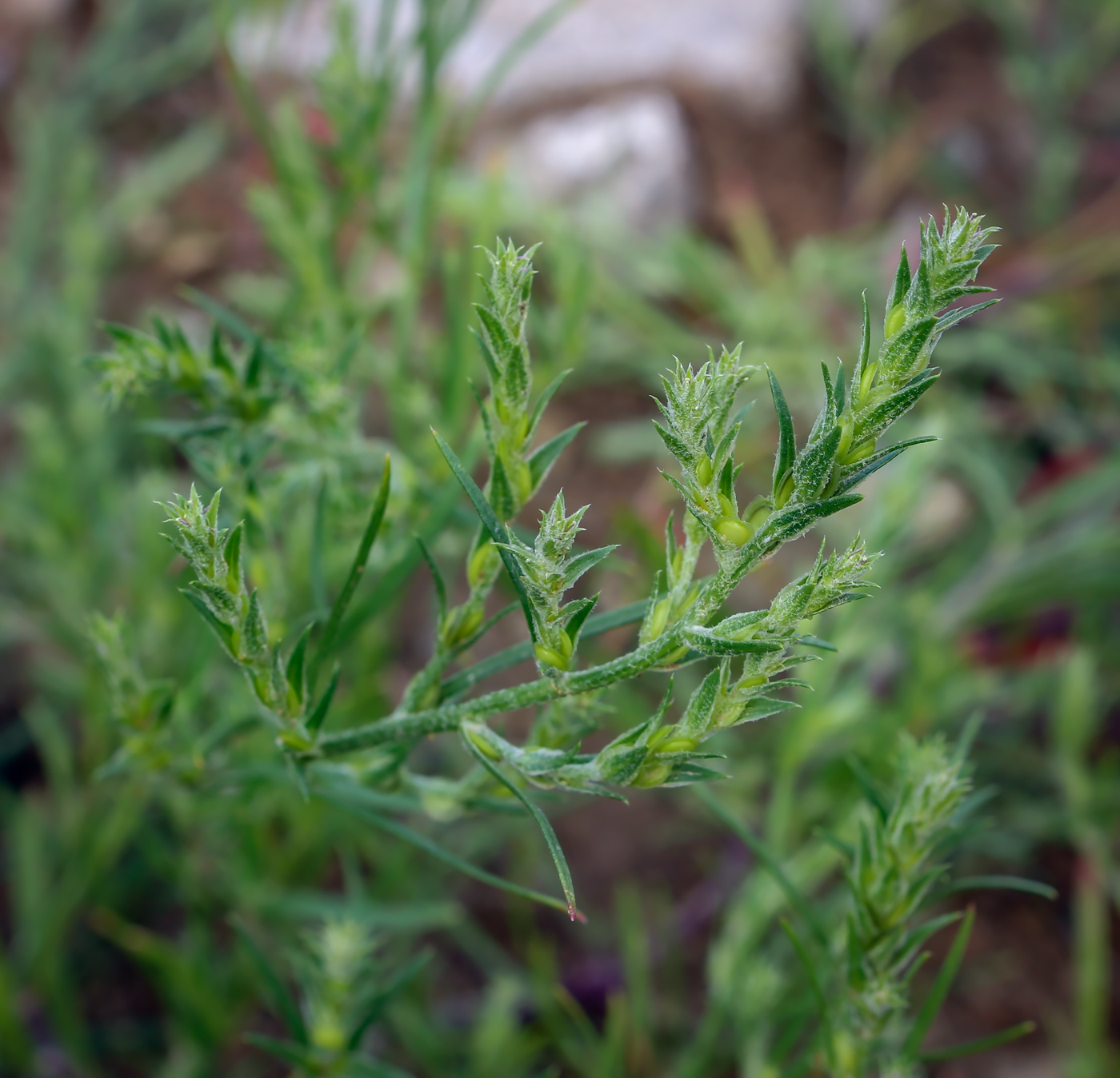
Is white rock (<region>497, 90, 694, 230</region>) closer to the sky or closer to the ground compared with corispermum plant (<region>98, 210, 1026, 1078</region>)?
closer to the sky

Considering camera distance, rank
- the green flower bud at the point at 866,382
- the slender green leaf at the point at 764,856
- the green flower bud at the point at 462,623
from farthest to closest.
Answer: the slender green leaf at the point at 764,856 → the green flower bud at the point at 462,623 → the green flower bud at the point at 866,382

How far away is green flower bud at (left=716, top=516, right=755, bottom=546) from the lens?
1.39 ft

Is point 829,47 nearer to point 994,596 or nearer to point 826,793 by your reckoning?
point 994,596

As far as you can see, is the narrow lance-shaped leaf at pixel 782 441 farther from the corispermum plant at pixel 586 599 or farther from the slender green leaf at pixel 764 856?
the slender green leaf at pixel 764 856

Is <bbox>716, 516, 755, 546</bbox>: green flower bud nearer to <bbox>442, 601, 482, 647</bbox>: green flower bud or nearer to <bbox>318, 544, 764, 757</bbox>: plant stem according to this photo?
<bbox>318, 544, 764, 757</bbox>: plant stem

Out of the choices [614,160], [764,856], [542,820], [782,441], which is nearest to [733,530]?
[782,441]

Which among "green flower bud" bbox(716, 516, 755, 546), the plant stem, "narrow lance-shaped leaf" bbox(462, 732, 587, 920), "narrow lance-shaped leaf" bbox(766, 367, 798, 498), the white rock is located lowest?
"narrow lance-shaped leaf" bbox(462, 732, 587, 920)

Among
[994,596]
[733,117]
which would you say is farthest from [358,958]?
[733,117]

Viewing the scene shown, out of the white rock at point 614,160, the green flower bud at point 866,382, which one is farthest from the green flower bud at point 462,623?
the white rock at point 614,160

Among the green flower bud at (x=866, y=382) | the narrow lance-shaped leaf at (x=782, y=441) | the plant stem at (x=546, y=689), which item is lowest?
the plant stem at (x=546, y=689)

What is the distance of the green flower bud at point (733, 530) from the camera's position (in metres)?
0.42

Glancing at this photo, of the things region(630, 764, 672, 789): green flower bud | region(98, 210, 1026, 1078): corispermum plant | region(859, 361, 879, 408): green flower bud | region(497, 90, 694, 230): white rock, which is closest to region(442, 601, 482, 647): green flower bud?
region(98, 210, 1026, 1078): corispermum plant

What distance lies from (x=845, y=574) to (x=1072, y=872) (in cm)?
132

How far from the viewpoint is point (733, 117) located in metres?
2.11
